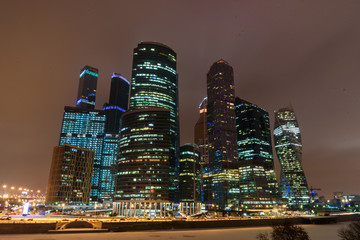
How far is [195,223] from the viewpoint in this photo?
103500mm

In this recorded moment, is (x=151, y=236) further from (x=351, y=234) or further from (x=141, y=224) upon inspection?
(x=351, y=234)

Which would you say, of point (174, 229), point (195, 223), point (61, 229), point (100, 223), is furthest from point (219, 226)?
point (61, 229)

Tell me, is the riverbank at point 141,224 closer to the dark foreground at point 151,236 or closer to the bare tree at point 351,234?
the dark foreground at point 151,236

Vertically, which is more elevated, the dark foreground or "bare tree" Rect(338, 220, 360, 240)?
"bare tree" Rect(338, 220, 360, 240)

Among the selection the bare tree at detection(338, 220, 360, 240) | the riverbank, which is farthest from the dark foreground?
the bare tree at detection(338, 220, 360, 240)

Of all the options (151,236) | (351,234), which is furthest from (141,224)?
(351,234)

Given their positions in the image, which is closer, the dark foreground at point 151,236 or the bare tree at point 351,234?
the bare tree at point 351,234

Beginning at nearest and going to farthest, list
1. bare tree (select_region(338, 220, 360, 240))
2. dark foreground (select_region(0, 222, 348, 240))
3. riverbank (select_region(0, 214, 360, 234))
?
1. bare tree (select_region(338, 220, 360, 240))
2. dark foreground (select_region(0, 222, 348, 240))
3. riverbank (select_region(0, 214, 360, 234))

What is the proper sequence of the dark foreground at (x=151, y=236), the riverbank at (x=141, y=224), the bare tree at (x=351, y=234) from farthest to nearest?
the riverbank at (x=141, y=224), the dark foreground at (x=151, y=236), the bare tree at (x=351, y=234)

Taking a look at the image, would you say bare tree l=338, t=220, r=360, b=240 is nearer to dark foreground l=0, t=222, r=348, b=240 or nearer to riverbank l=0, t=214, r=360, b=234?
riverbank l=0, t=214, r=360, b=234

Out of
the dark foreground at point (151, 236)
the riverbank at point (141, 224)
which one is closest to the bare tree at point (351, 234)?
the riverbank at point (141, 224)

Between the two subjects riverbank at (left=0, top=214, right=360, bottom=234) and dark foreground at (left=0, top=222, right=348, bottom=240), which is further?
riverbank at (left=0, top=214, right=360, bottom=234)

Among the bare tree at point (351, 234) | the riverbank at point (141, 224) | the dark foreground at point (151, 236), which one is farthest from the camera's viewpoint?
the riverbank at point (141, 224)

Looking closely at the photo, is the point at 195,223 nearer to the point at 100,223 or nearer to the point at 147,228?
the point at 147,228
